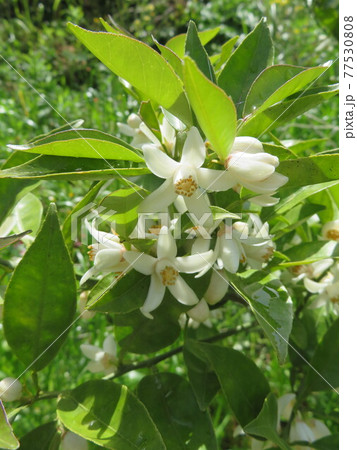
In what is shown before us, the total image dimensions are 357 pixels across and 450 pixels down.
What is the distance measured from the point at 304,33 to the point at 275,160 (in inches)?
114

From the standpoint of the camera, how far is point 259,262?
780 millimetres

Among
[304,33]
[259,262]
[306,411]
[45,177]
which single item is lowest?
[306,411]

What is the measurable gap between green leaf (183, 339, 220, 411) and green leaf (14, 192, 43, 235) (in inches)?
14.1

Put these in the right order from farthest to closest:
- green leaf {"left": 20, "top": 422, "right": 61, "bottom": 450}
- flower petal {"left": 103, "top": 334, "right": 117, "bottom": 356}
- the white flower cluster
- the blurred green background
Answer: the blurred green background < flower petal {"left": 103, "top": 334, "right": 117, "bottom": 356} < green leaf {"left": 20, "top": 422, "right": 61, "bottom": 450} < the white flower cluster

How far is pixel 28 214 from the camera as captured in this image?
0.94m

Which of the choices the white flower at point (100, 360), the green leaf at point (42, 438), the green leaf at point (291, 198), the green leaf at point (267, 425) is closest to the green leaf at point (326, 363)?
the green leaf at point (267, 425)

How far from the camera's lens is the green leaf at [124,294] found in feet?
2.22


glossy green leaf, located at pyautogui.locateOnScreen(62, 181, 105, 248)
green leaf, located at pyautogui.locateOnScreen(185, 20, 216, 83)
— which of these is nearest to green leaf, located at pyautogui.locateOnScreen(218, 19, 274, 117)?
green leaf, located at pyautogui.locateOnScreen(185, 20, 216, 83)

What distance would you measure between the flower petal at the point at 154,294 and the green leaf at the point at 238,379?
17 centimetres

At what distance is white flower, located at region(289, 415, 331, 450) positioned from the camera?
0.91 meters

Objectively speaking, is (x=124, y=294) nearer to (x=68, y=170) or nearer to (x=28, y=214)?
(x=68, y=170)

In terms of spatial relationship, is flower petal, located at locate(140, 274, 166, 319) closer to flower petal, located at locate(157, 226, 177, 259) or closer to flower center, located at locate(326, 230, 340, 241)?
flower petal, located at locate(157, 226, 177, 259)
